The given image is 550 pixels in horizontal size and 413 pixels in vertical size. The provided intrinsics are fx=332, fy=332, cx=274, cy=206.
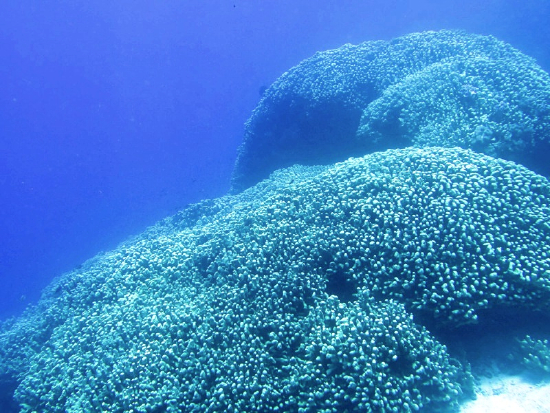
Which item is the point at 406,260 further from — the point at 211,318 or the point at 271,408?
the point at 211,318

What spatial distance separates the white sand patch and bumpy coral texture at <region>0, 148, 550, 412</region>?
29cm

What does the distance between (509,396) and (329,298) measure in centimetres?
277

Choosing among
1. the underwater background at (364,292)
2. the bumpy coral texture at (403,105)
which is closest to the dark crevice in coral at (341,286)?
the underwater background at (364,292)

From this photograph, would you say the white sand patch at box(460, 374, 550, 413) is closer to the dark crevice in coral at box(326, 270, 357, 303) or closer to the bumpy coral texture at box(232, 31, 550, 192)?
the dark crevice in coral at box(326, 270, 357, 303)

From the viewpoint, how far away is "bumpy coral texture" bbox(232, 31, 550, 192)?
8.46 meters

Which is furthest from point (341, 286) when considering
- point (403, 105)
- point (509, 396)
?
point (403, 105)

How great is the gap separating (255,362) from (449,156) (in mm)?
5446

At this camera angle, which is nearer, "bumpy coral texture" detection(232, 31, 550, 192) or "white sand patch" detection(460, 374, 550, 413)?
"white sand patch" detection(460, 374, 550, 413)

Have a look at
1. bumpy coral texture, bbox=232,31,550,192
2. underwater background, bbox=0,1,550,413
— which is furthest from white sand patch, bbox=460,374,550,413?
bumpy coral texture, bbox=232,31,550,192

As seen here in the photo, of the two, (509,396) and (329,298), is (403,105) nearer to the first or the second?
(329,298)

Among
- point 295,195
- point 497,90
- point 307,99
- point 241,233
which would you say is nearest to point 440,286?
point 295,195

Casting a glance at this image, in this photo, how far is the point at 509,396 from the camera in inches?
182

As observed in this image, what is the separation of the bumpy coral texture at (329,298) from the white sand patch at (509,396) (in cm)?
29

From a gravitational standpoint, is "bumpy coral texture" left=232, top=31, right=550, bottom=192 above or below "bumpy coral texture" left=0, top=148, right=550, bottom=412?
above
